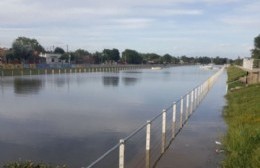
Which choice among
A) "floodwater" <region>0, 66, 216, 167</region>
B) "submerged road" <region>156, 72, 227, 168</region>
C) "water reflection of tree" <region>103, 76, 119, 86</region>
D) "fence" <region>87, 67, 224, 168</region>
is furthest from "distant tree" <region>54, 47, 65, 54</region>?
"fence" <region>87, 67, 224, 168</region>

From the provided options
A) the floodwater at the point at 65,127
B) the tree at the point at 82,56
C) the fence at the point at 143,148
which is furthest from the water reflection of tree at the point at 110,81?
the tree at the point at 82,56

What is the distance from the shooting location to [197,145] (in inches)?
551

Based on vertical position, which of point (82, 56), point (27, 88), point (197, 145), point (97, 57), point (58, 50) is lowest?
point (27, 88)

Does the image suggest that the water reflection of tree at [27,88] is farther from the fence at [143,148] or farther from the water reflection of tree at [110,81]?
the fence at [143,148]

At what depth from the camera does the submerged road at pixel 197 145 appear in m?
11.6

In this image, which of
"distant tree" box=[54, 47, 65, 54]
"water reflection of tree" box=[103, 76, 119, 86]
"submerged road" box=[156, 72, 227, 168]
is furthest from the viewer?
"distant tree" box=[54, 47, 65, 54]

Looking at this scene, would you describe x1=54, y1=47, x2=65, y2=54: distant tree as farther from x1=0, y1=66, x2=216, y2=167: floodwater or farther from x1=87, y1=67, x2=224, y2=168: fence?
x1=87, y1=67, x2=224, y2=168: fence

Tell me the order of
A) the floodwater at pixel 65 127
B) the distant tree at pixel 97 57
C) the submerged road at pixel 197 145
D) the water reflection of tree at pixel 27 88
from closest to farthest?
1. the submerged road at pixel 197 145
2. the floodwater at pixel 65 127
3. the water reflection of tree at pixel 27 88
4. the distant tree at pixel 97 57

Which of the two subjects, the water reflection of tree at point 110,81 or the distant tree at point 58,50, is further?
the distant tree at point 58,50

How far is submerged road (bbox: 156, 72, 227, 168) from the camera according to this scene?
11570 millimetres

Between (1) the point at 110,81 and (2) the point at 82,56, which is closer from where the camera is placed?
(1) the point at 110,81

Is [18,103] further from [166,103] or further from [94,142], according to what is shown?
[94,142]

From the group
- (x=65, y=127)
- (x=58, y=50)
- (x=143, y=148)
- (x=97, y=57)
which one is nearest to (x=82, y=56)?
A: (x=97, y=57)

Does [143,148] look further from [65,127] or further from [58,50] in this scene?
[58,50]
